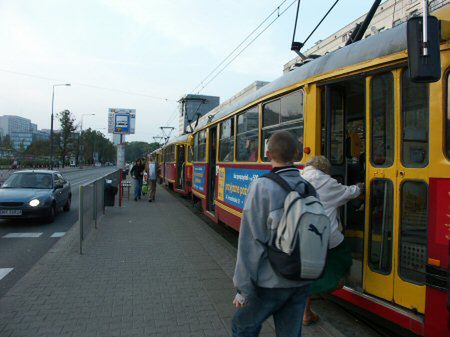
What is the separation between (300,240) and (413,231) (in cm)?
178

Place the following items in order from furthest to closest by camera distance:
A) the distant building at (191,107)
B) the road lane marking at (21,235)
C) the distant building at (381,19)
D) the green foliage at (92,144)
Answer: the green foliage at (92,144)
the distant building at (381,19)
the distant building at (191,107)
the road lane marking at (21,235)

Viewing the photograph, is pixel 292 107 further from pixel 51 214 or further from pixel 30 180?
pixel 30 180

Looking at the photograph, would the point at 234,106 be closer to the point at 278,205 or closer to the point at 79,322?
the point at 79,322

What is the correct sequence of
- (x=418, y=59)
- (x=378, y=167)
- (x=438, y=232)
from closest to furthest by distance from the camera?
(x=418, y=59)
(x=438, y=232)
(x=378, y=167)

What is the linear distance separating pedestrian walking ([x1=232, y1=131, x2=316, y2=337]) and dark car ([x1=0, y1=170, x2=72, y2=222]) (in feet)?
31.6

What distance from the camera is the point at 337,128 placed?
5199 millimetres

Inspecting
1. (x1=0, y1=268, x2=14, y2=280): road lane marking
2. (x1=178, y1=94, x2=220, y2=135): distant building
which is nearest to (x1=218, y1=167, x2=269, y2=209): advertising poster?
(x1=0, y1=268, x2=14, y2=280): road lane marking

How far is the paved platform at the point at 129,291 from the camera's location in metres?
4.27

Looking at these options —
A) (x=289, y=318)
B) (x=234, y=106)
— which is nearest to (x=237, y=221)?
(x=234, y=106)

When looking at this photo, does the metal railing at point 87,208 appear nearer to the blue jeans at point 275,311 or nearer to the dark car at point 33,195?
the dark car at point 33,195

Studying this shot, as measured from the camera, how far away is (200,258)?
7359mm

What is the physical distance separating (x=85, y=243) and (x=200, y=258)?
8.36 feet

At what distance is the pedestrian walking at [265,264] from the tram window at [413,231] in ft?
4.89

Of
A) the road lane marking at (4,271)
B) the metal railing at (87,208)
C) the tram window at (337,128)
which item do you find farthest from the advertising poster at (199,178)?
the tram window at (337,128)
